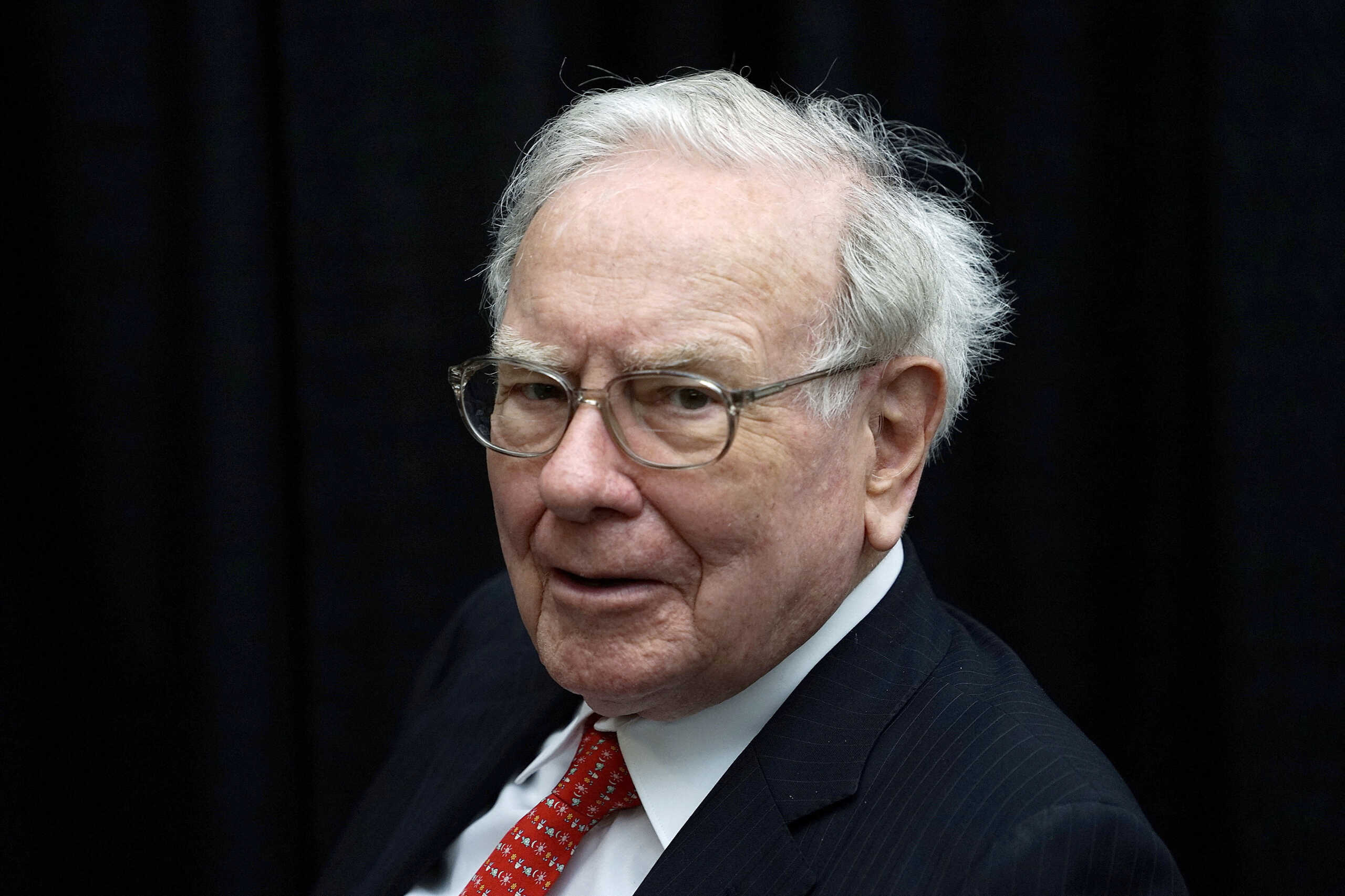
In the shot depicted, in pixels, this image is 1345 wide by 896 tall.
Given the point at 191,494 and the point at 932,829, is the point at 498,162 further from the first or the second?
the point at 932,829

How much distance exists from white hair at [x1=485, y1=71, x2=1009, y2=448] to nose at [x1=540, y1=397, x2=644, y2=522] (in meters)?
0.23

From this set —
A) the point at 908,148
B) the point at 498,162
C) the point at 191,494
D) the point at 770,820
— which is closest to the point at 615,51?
the point at 498,162

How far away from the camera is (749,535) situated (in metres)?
1.16

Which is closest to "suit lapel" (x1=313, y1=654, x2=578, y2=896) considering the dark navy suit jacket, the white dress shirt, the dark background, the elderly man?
the dark navy suit jacket

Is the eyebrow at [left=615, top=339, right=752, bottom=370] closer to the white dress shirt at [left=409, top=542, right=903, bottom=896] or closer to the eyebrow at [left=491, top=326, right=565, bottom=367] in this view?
the eyebrow at [left=491, top=326, right=565, bottom=367]

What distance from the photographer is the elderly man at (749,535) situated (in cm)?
113

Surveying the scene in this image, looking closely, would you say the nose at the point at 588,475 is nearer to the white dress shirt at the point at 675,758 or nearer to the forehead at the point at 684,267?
the forehead at the point at 684,267

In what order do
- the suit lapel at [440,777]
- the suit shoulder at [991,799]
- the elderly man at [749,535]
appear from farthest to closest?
1. the suit lapel at [440,777]
2. the elderly man at [749,535]
3. the suit shoulder at [991,799]

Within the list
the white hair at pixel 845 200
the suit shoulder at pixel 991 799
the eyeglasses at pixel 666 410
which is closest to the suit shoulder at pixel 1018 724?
the suit shoulder at pixel 991 799

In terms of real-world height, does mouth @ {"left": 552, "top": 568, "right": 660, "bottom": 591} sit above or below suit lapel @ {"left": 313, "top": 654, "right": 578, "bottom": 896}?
above

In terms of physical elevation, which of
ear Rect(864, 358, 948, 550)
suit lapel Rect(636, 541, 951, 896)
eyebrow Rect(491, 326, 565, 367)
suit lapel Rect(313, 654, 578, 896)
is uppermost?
eyebrow Rect(491, 326, 565, 367)

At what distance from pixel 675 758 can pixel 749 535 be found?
0.31 meters

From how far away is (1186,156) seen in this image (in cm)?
177

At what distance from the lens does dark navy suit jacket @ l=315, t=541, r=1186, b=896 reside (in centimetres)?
104
